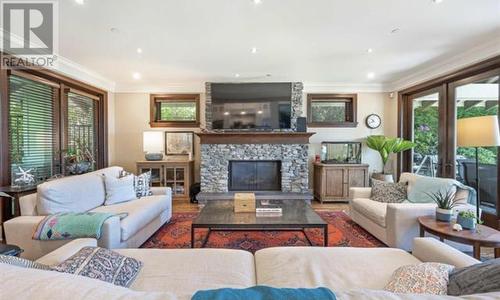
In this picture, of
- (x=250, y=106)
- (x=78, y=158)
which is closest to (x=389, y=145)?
(x=250, y=106)

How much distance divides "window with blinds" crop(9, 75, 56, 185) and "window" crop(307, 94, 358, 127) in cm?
481

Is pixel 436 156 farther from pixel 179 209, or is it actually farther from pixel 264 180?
pixel 179 209

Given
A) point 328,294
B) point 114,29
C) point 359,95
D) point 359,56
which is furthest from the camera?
point 359,95

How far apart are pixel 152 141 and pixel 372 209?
4352 millimetres

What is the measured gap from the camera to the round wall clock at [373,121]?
19.4 feet

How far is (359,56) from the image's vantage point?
13.3 feet

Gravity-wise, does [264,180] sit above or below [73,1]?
below

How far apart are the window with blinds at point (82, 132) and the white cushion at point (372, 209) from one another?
4.37 meters

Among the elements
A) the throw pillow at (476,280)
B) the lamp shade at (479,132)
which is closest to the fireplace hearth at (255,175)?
the lamp shade at (479,132)

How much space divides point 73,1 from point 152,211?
238 centimetres

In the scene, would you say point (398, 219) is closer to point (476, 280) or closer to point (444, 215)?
point (444, 215)

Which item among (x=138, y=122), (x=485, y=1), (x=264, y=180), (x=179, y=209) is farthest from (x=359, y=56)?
(x=138, y=122)

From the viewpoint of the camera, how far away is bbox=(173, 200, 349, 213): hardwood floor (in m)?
4.99

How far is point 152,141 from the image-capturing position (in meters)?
5.61
